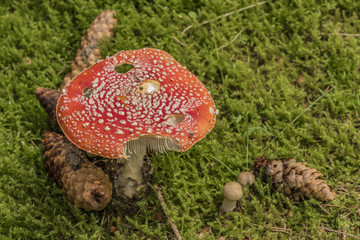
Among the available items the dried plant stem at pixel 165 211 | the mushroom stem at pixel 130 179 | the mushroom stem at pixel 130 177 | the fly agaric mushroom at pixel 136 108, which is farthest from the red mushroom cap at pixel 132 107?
the dried plant stem at pixel 165 211

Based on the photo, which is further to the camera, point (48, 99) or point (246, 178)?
point (48, 99)

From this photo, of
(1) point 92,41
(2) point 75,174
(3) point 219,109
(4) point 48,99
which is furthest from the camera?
(1) point 92,41

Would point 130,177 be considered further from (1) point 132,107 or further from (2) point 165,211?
(1) point 132,107

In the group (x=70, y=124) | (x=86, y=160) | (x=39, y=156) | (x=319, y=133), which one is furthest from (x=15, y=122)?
(x=319, y=133)

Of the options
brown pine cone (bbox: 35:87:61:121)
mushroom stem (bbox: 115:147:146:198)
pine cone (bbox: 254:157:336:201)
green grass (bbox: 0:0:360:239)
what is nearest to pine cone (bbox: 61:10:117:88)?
green grass (bbox: 0:0:360:239)

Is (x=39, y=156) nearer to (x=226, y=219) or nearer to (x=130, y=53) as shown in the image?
(x=130, y=53)

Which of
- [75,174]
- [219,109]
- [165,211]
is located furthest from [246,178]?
[75,174]
